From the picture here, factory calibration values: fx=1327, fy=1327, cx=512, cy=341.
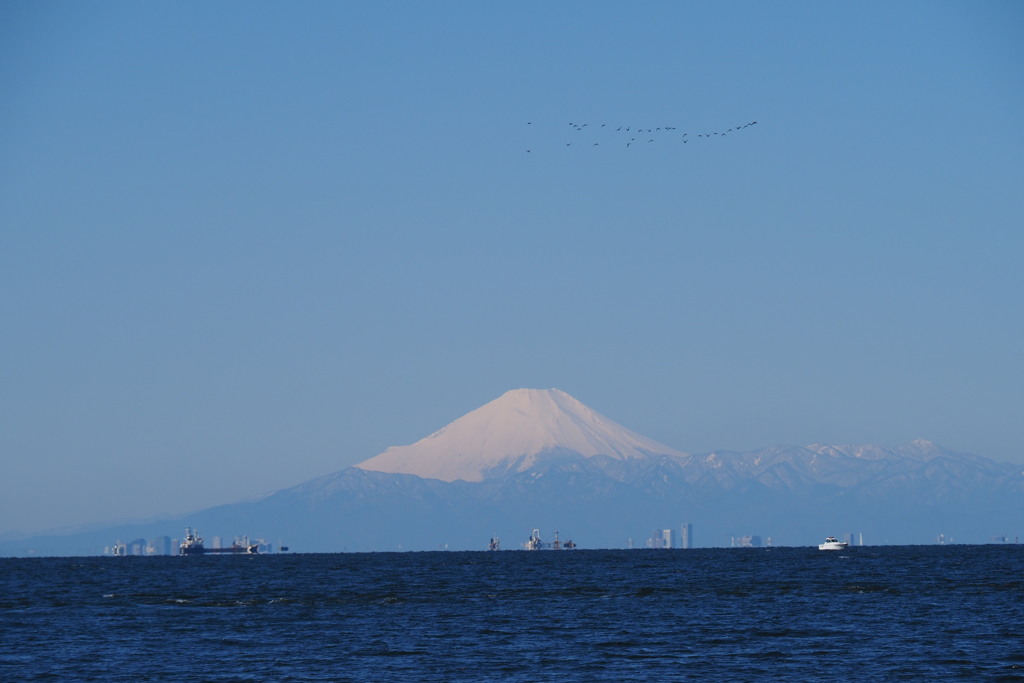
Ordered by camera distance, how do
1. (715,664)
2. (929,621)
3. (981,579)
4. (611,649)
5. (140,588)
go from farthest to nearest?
(140,588) → (981,579) → (929,621) → (611,649) → (715,664)

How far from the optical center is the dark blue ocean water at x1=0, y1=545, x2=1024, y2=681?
2574 inches

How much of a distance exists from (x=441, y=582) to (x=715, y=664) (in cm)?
9476

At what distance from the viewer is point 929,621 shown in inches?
3428

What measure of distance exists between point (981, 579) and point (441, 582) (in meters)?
→ 61.2

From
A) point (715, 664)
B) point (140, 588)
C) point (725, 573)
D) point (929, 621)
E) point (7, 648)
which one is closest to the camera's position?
point (715, 664)

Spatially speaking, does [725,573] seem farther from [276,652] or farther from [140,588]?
[276,652]

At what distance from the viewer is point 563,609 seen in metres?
102

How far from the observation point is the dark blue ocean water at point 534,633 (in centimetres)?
6538

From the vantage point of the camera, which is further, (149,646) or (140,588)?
(140,588)

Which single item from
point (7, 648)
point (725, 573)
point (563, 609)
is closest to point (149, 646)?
point (7, 648)

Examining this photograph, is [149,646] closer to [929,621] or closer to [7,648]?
[7,648]

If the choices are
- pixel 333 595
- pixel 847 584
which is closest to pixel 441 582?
pixel 333 595

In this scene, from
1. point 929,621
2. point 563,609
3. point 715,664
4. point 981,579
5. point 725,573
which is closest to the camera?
point 715,664

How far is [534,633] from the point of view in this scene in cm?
8250
